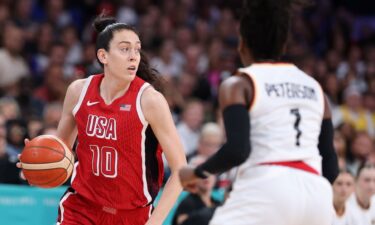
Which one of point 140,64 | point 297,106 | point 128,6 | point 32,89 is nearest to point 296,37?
point 128,6

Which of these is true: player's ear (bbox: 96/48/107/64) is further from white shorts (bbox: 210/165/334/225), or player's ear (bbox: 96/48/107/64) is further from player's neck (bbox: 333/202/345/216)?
player's neck (bbox: 333/202/345/216)

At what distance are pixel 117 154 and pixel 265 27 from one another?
160 cm

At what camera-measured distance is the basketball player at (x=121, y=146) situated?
5.43m

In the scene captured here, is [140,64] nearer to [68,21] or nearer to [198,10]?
[68,21]

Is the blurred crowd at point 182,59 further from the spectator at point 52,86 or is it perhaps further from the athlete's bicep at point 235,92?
the athlete's bicep at point 235,92

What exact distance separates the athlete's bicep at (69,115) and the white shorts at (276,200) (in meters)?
1.86

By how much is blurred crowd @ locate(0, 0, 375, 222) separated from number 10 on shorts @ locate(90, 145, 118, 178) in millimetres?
3599

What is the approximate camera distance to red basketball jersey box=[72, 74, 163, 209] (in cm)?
545

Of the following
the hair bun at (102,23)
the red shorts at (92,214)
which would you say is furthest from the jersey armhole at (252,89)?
the hair bun at (102,23)

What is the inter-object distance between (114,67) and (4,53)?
260 inches

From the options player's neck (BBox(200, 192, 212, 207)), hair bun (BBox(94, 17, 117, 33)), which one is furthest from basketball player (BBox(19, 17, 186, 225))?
player's neck (BBox(200, 192, 212, 207))

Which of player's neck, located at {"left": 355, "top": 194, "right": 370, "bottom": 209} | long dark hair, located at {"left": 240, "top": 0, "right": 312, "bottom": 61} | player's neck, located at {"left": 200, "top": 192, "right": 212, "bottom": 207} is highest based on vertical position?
long dark hair, located at {"left": 240, "top": 0, "right": 312, "bottom": 61}

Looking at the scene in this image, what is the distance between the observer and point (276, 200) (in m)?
4.08

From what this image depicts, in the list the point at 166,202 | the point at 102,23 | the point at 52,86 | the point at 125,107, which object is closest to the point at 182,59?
the point at 52,86
